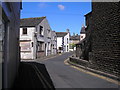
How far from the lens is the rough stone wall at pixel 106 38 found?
10242 millimetres

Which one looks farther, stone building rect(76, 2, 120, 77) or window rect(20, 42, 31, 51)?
window rect(20, 42, 31, 51)

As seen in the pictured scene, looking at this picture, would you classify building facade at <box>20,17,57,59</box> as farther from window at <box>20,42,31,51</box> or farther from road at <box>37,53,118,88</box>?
road at <box>37,53,118,88</box>

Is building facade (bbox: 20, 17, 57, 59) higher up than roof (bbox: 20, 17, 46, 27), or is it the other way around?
roof (bbox: 20, 17, 46, 27)

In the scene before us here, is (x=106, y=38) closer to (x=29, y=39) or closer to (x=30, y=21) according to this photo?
(x=29, y=39)

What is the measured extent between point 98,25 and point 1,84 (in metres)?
9.71

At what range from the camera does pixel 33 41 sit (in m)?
27.3

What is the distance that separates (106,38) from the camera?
1157 cm

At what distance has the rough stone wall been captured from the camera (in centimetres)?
1024

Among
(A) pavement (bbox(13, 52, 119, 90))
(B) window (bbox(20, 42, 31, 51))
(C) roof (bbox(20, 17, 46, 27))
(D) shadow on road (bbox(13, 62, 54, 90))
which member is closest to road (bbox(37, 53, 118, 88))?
(A) pavement (bbox(13, 52, 119, 90))

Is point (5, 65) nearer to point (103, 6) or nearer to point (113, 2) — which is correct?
point (113, 2)

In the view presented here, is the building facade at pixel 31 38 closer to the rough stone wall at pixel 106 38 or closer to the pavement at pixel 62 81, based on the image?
the rough stone wall at pixel 106 38

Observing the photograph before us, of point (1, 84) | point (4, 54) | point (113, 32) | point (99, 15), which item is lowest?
point (1, 84)

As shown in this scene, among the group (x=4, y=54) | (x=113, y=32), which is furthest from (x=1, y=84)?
(x=113, y=32)

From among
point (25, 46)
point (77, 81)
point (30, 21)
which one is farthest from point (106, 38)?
point (30, 21)
